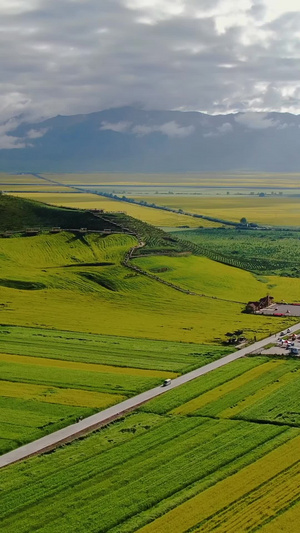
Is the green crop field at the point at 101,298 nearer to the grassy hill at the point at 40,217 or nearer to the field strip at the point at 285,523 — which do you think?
the grassy hill at the point at 40,217

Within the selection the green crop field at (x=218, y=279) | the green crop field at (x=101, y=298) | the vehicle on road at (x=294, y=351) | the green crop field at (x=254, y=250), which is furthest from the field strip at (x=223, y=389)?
the green crop field at (x=254, y=250)

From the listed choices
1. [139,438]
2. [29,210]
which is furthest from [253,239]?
[139,438]

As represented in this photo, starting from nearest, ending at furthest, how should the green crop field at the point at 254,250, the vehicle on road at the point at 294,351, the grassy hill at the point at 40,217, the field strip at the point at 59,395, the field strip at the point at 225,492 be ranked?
the field strip at the point at 225,492, the field strip at the point at 59,395, the vehicle on road at the point at 294,351, the green crop field at the point at 254,250, the grassy hill at the point at 40,217

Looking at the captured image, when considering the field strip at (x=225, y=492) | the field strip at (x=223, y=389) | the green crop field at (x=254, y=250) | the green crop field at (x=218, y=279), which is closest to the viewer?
the field strip at (x=225, y=492)

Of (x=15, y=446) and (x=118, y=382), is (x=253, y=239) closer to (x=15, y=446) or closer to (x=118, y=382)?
(x=118, y=382)

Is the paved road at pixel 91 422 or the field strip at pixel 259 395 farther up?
the field strip at pixel 259 395

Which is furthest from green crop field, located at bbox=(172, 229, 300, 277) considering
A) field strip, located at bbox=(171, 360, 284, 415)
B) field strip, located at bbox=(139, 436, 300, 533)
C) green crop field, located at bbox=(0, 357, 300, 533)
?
field strip, located at bbox=(139, 436, 300, 533)
